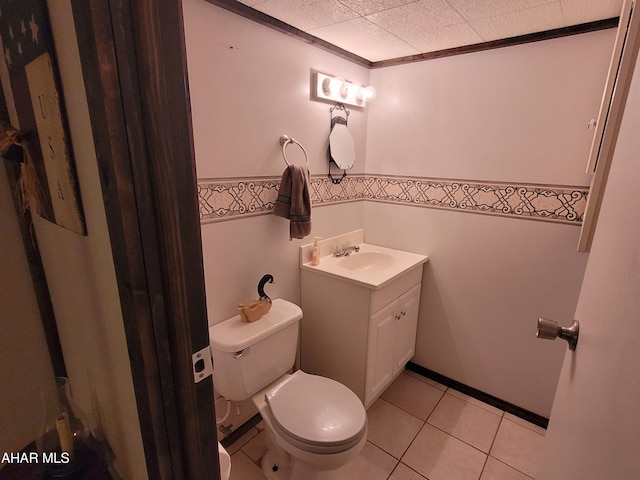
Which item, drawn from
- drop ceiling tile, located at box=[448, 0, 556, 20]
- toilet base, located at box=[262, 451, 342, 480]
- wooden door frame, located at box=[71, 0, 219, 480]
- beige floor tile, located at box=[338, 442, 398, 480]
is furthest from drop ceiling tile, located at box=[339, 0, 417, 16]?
beige floor tile, located at box=[338, 442, 398, 480]

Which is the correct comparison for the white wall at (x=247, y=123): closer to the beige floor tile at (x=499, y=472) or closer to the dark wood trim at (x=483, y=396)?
the dark wood trim at (x=483, y=396)

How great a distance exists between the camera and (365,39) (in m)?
1.67

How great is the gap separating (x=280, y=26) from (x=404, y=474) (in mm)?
2204

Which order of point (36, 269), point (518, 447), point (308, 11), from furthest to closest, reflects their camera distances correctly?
point (518, 447) → point (308, 11) → point (36, 269)

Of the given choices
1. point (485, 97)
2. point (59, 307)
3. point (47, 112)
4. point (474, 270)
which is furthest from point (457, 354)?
point (47, 112)

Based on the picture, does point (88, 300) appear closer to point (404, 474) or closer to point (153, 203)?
point (153, 203)

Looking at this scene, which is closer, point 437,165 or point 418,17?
point 418,17

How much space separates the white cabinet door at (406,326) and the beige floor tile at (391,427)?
0.75ft

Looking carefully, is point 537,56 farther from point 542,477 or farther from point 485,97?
point 542,477

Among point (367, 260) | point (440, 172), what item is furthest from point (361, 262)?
point (440, 172)

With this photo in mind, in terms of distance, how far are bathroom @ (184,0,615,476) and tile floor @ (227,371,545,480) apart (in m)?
0.17

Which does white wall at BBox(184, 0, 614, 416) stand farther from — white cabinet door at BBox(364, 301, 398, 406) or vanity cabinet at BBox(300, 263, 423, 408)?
white cabinet door at BBox(364, 301, 398, 406)

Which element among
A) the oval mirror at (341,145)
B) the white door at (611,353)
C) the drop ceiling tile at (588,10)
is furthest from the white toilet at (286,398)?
the drop ceiling tile at (588,10)

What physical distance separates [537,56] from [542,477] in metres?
1.73
